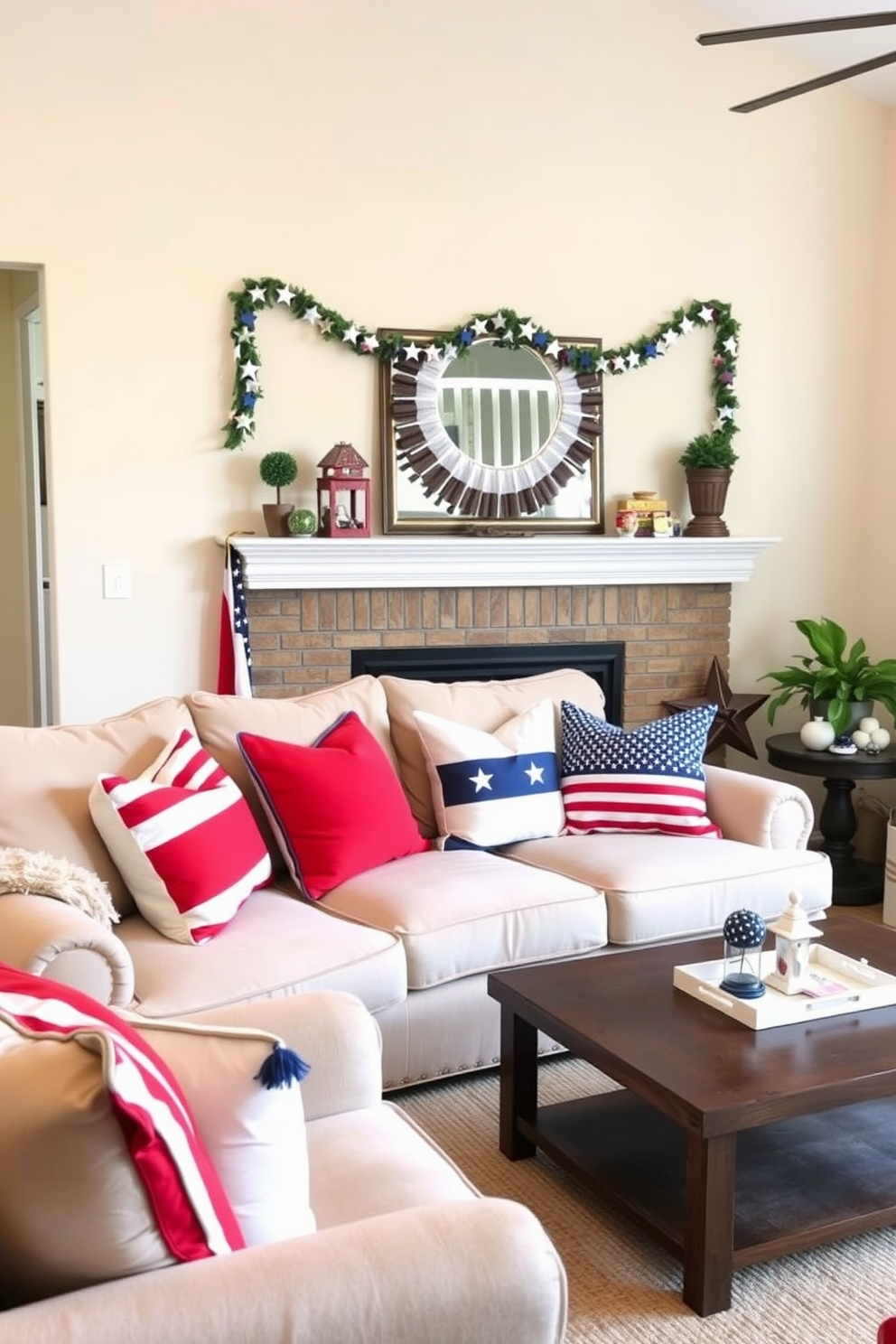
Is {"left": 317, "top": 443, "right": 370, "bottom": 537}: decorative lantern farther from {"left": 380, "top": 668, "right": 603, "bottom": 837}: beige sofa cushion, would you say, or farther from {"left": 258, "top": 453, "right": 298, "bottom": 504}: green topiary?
{"left": 380, "top": 668, "right": 603, "bottom": 837}: beige sofa cushion

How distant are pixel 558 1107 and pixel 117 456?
8.09 ft

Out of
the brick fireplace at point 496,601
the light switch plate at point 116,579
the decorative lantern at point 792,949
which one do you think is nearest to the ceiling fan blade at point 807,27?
the decorative lantern at point 792,949

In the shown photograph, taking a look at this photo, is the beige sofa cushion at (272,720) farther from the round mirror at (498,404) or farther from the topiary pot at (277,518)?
the round mirror at (498,404)

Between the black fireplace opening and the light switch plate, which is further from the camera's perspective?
the black fireplace opening

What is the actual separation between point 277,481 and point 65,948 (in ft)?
7.10

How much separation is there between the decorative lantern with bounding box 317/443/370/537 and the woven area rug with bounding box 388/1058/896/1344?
223 cm

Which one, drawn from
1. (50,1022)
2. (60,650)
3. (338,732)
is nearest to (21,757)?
(338,732)

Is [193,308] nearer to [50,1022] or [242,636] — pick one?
[242,636]

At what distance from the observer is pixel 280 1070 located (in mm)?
1438

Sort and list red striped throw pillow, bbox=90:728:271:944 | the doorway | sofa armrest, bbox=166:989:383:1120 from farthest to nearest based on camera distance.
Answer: the doorway < red striped throw pillow, bbox=90:728:271:944 < sofa armrest, bbox=166:989:383:1120

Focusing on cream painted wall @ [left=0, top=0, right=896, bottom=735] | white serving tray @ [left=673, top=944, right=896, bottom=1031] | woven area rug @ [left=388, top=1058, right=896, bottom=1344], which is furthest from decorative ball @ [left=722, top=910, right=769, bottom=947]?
cream painted wall @ [left=0, top=0, right=896, bottom=735]

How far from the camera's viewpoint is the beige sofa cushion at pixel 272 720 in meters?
3.29

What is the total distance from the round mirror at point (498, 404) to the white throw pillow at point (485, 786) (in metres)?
1.35

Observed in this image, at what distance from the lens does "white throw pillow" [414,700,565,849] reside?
3510mm
